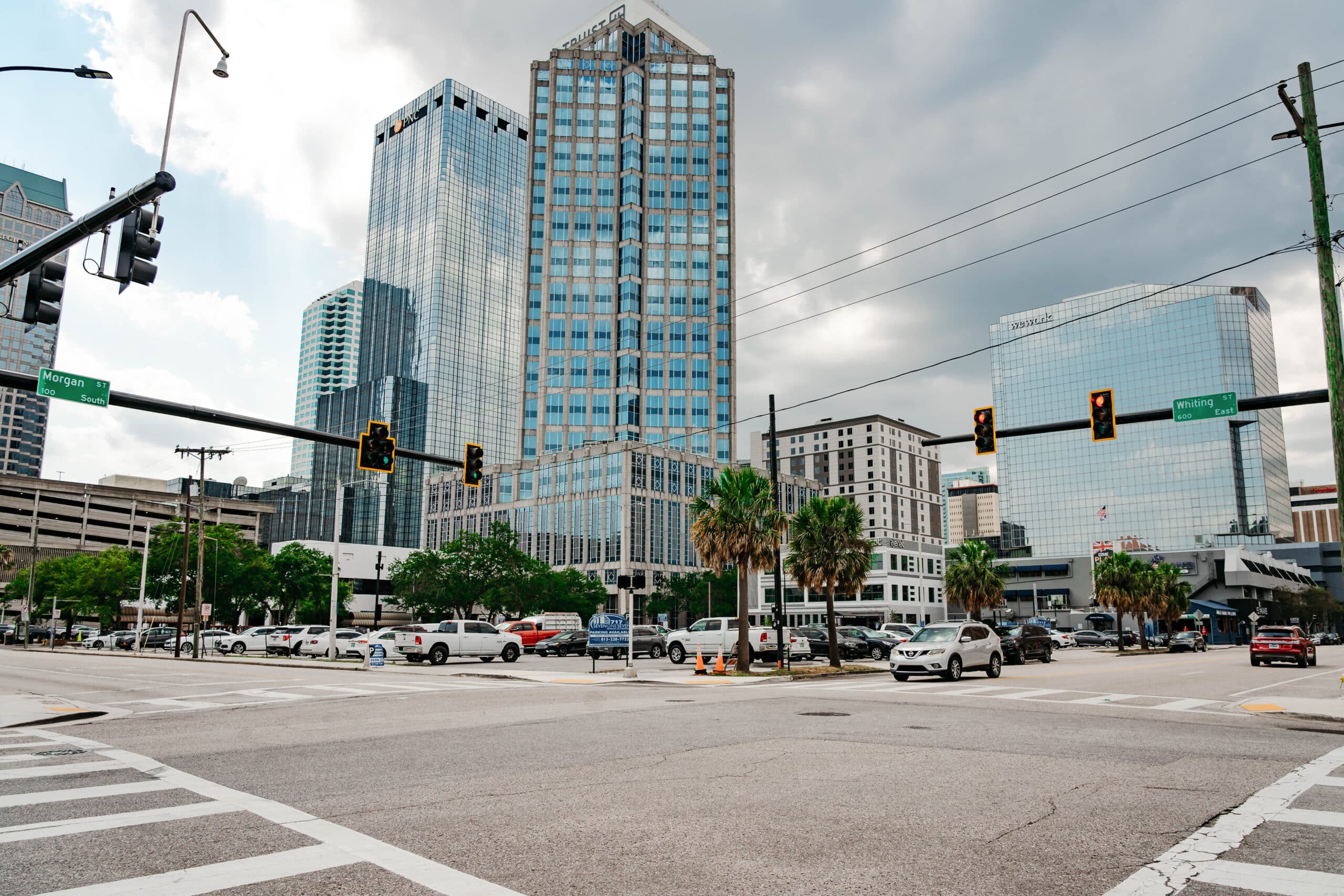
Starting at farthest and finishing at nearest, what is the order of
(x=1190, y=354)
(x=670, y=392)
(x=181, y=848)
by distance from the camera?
1. (x=1190, y=354)
2. (x=670, y=392)
3. (x=181, y=848)

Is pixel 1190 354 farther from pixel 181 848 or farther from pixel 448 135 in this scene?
pixel 181 848

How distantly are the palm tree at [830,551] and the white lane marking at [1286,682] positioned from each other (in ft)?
40.8

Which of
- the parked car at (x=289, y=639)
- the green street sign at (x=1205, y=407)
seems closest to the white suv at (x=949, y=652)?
the green street sign at (x=1205, y=407)

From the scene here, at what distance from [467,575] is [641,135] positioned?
82.2 m

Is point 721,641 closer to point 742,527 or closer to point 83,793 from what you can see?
point 742,527

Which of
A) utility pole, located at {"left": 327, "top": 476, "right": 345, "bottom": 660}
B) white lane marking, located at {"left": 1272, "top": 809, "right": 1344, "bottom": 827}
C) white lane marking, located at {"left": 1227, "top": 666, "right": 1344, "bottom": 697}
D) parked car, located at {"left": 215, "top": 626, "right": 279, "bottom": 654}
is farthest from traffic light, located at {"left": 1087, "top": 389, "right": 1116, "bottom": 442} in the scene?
parked car, located at {"left": 215, "top": 626, "right": 279, "bottom": 654}

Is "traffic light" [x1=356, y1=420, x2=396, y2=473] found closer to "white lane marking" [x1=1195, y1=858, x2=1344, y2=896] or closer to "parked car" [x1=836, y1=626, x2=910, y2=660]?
"white lane marking" [x1=1195, y1=858, x2=1344, y2=896]

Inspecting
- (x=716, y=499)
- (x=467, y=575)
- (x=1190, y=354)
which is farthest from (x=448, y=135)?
(x=716, y=499)

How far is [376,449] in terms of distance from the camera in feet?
72.7

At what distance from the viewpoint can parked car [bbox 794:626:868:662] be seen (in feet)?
129

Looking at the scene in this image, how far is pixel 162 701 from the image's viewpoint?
19.5 metres

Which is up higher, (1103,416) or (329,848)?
(1103,416)

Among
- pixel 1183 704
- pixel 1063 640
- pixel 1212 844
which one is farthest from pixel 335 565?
pixel 1063 640

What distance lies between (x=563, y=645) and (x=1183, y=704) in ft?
119
